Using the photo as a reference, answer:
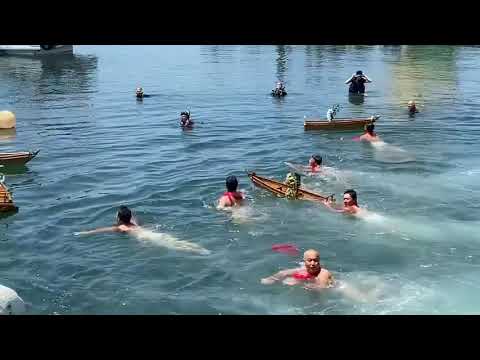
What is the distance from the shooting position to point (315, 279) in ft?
38.1

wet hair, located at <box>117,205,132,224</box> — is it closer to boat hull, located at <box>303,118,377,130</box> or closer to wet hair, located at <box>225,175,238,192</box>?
wet hair, located at <box>225,175,238,192</box>

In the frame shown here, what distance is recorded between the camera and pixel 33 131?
2831 centimetres

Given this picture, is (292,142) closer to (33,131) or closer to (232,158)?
(232,158)

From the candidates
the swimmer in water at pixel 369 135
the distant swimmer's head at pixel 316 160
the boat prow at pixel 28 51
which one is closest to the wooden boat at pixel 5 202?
the distant swimmer's head at pixel 316 160

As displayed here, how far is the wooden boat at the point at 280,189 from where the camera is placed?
54.1ft

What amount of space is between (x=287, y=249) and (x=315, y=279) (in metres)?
2.55

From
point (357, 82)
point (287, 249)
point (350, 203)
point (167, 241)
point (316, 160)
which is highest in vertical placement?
point (357, 82)

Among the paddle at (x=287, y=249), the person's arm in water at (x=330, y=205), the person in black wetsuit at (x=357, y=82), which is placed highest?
the person in black wetsuit at (x=357, y=82)

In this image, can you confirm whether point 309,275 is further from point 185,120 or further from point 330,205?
point 185,120

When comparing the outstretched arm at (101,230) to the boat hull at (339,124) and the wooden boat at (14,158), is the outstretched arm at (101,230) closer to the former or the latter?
the wooden boat at (14,158)

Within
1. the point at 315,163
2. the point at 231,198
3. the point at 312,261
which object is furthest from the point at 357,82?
the point at 312,261

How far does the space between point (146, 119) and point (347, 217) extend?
61.9 feet

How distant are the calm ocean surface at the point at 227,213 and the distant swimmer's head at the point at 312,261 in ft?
1.84
